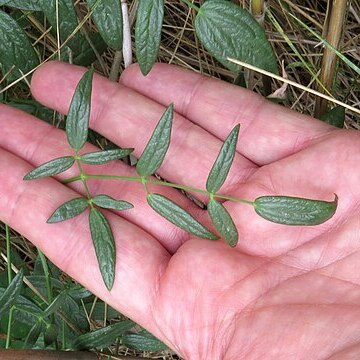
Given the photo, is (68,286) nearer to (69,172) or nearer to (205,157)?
(69,172)

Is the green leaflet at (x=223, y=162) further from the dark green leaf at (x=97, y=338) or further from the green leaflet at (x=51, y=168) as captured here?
the dark green leaf at (x=97, y=338)

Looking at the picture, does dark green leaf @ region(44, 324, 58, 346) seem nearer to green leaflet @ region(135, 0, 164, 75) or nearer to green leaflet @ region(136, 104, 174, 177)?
green leaflet @ region(136, 104, 174, 177)

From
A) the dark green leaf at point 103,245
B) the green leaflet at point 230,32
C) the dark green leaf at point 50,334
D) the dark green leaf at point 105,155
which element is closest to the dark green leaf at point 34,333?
the dark green leaf at point 50,334

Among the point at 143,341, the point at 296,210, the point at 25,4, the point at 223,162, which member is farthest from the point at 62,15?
the point at 143,341

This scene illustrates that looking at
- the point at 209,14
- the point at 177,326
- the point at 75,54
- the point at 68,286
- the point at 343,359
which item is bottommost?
the point at 68,286

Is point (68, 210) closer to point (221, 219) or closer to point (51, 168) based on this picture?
point (51, 168)

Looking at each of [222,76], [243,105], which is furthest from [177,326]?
[222,76]

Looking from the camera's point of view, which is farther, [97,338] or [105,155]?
[97,338]
